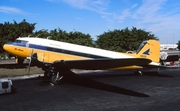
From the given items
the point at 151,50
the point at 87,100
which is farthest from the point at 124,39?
the point at 87,100

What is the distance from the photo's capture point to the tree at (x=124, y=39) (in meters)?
49.4

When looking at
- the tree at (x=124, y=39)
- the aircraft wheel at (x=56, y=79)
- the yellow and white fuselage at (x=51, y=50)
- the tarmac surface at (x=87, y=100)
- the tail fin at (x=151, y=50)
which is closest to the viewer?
the tarmac surface at (x=87, y=100)

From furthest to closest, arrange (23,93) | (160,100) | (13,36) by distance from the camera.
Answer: (13,36) → (23,93) → (160,100)

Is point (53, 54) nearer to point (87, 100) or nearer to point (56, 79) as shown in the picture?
point (56, 79)

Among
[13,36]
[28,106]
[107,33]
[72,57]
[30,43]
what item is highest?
[107,33]

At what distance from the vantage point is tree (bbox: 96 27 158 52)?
49406 mm

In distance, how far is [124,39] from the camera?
50188 mm

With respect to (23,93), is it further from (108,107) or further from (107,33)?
(107,33)

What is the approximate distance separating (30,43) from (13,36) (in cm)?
1339

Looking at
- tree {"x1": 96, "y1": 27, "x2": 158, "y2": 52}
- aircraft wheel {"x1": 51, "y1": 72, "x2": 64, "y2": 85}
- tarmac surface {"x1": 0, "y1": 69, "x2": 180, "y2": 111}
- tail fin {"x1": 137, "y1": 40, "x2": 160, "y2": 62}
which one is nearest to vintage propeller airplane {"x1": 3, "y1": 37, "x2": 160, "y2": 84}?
aircraft wheel {"x1": 51, "y1": 72, "x2": 64, "y2": 85}

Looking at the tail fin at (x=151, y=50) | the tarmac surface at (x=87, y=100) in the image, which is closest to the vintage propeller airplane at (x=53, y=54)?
the tail fin at (x=151, y=50)

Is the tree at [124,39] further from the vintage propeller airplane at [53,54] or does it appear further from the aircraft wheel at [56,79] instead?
the aircraft wheel at [56,79]

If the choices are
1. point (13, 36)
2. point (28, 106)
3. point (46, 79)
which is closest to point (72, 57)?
point (46, 79)

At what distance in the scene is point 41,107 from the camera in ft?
37.8
